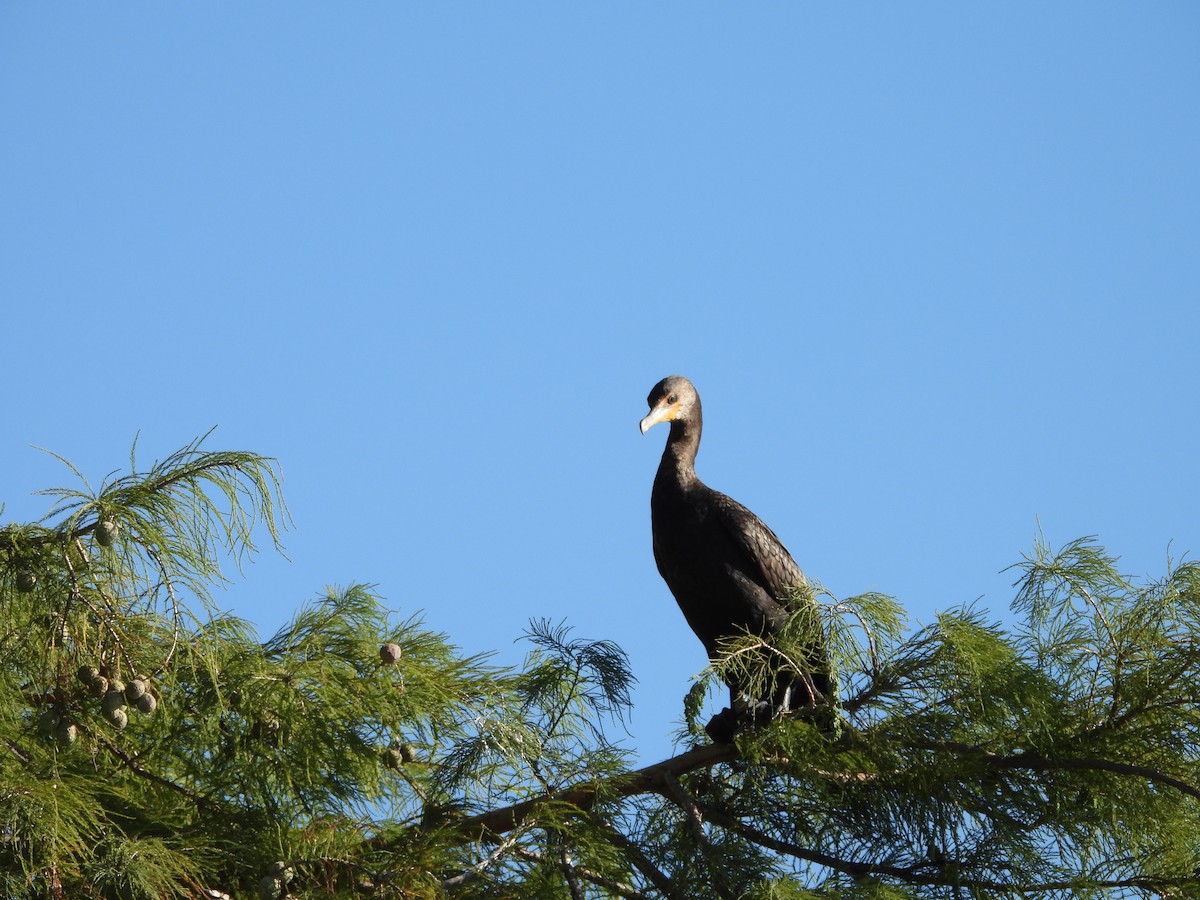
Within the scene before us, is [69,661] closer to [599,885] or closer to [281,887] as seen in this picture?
[281,887]

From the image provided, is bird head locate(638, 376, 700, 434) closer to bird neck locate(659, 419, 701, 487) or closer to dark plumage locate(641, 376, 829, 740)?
bird neck locate(659, 419, 701, 487)

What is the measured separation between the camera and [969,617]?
3436 millimetres

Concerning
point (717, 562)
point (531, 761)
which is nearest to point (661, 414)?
point (717, 562)

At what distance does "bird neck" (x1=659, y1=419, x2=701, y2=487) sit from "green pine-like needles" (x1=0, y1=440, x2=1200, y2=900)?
1563 mm

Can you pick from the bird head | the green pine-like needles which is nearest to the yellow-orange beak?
the bird head

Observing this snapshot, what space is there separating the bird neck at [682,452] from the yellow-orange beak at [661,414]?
0.03 metres

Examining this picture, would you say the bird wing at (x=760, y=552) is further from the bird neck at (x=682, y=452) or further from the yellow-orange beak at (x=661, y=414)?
the yellow-orange beak at (x=661, y=414)

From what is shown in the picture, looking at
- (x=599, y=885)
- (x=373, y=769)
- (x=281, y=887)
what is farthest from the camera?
(x=373, y=769)

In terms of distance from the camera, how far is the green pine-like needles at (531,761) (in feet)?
10.1

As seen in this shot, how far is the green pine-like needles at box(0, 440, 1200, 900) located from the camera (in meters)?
3.09

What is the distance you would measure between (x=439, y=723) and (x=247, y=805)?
521 mm

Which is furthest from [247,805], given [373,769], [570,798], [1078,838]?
[1078,838]

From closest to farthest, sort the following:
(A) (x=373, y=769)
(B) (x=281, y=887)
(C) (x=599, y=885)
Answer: (B) (x=281, y=887) < (C) (x=599, y=885) < (A) (x=373, y=769)

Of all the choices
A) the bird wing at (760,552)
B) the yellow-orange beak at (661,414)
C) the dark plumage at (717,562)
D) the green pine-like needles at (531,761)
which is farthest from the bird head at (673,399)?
the green pine-like needles at (531,761)
